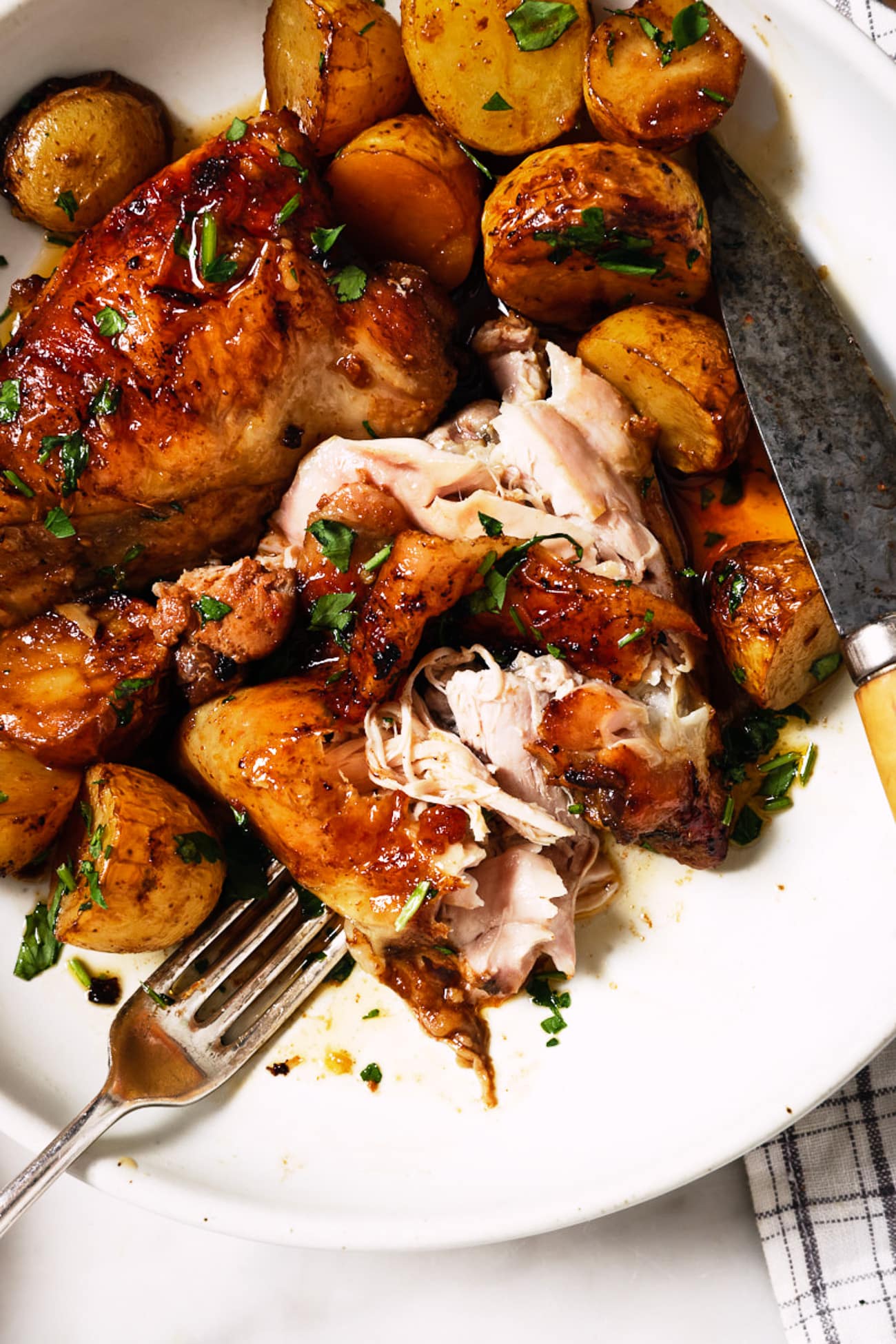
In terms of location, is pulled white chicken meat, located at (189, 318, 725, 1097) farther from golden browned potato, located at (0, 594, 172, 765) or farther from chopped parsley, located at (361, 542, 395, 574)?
golden browned potato, located at (0, 594, 172, 765)

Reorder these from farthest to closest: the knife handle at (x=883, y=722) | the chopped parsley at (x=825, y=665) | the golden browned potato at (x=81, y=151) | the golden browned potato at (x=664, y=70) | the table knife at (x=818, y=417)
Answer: the golden browned potato at (x=81, y=151) < the chopped parsley at (x=825, y=665) < the golden browned potato at (x=664, y=70) < the table knife at (x=818, y=417) < the knife handle at (x=883, y=722)

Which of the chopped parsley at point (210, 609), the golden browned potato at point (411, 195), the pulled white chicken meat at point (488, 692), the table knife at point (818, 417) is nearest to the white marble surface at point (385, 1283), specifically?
the pulled white chicken meat at point (488, 692)

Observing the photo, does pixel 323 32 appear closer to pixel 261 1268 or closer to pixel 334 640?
pixel 334 640

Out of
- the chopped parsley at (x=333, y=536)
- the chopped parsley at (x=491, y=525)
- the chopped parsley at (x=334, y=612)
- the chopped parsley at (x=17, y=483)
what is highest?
the chopped parsley at (x=17, y=483)

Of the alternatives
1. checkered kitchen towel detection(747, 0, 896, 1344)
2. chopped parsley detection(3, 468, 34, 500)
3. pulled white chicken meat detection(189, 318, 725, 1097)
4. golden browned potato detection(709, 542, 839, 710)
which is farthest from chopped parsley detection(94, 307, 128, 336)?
checkered kitchen towel detection(747, 0, 896, 1344)

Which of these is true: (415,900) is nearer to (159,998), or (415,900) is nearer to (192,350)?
(159,998)

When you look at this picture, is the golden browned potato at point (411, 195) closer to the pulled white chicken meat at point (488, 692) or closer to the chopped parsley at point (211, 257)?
the pulled white chicken meat at point (488, 692)
